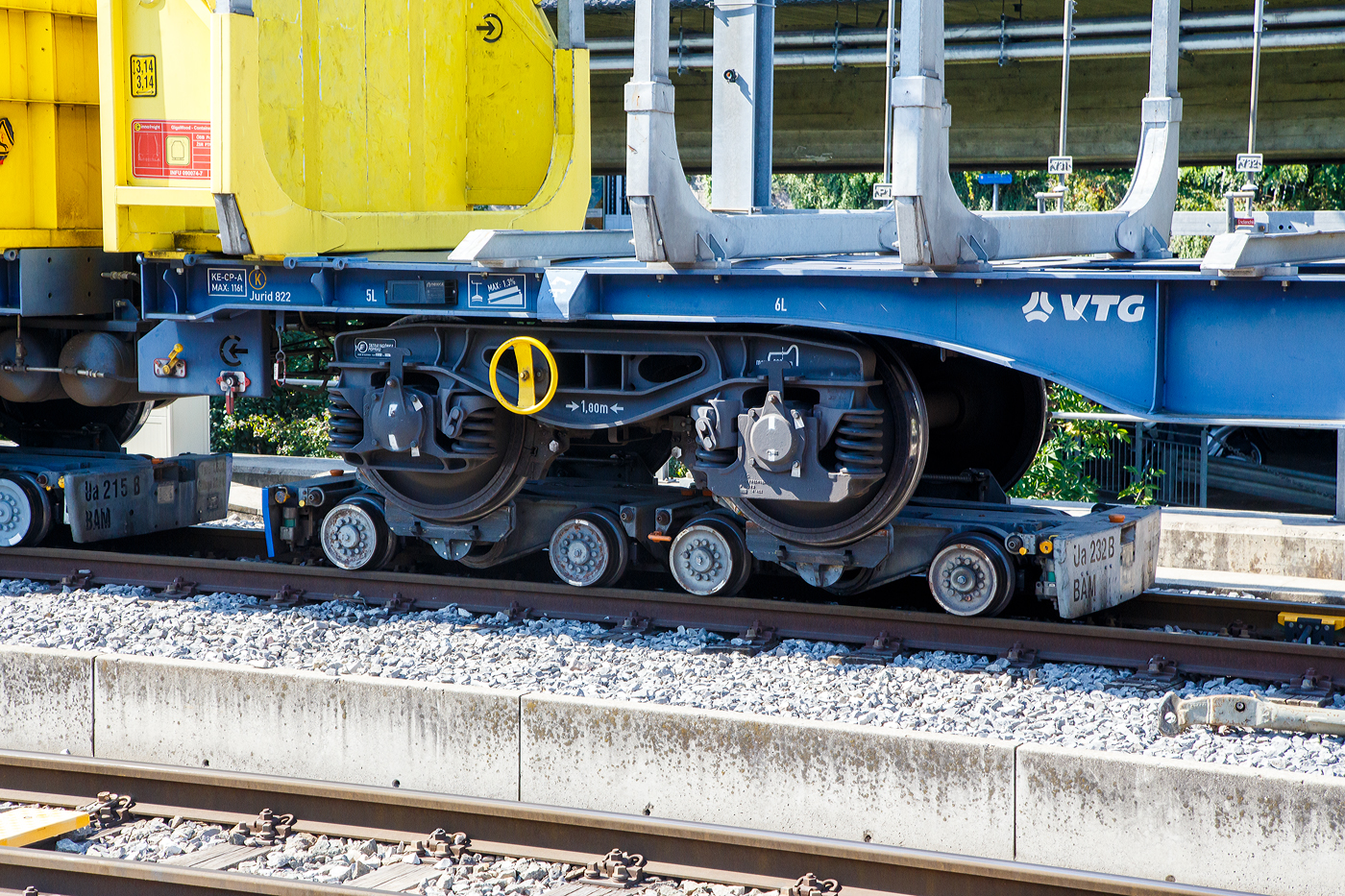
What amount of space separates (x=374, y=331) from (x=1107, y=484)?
33.8 ft

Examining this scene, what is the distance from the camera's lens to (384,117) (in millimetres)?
9211

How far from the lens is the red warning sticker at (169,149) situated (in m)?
7.88

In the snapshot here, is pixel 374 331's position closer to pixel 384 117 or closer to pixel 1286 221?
pixel 384 117

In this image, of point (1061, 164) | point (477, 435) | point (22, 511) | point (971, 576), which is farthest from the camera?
point (22, 511)

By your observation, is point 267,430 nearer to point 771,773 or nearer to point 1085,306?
point 1085,306

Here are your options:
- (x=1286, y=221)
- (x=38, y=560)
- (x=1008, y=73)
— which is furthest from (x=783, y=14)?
(x=38, y=560)

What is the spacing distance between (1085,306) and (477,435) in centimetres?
343

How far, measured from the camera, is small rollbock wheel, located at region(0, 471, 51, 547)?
9219 millimetres

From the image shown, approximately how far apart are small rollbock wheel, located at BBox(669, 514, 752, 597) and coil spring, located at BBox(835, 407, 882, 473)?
2.98 ft

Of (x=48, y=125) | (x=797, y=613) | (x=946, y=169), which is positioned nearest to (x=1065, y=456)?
(x=797, y=613)

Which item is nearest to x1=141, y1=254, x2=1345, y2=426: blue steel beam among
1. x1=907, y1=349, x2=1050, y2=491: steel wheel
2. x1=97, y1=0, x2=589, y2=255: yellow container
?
x1=97, y1=0, x2=589, y2=255: yellow container

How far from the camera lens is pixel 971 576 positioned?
7.11m

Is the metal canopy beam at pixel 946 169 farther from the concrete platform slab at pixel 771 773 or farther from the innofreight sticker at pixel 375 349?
the innofreight sticker at pixel 375 349

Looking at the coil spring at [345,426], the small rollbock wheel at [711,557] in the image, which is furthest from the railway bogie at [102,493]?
the small rollbock wheel at [711,557]
